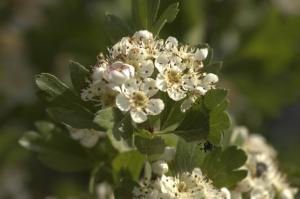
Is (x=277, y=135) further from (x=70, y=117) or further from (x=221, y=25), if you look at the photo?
(x=70, y=117)

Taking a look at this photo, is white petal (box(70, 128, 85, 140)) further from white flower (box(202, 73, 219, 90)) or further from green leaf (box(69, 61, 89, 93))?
white flower (box(202, 73, 219, 90))

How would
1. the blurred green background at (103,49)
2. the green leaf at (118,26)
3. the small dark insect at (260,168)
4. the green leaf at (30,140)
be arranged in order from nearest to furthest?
the green leaf at (118,26) < the small dark insect at (260,168) < the green leaf at (30,140) < the blurred green background at (103,49)

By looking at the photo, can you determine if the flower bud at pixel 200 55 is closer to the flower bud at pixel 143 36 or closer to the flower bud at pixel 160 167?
the flower bud at pixel 143 36

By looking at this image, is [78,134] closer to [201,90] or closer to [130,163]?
[130,163]

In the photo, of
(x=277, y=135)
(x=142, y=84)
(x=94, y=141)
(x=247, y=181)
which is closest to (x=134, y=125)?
(x=142, y=84)

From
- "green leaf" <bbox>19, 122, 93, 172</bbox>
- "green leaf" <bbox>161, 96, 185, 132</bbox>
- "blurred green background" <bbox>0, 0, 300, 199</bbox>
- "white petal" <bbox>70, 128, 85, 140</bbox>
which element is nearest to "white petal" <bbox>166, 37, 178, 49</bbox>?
"green leaf" <bbox>161, 96, 185, 132</bbox>

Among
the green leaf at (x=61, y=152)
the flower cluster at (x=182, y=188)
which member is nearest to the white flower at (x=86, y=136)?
the green leaf at (x=61, y=152)

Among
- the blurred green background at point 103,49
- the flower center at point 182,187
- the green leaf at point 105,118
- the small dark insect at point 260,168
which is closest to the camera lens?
the green leaf at point 105,118
